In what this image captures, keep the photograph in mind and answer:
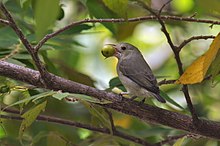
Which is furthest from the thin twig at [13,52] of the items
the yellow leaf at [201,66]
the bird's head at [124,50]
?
the bird's head at [124,50]

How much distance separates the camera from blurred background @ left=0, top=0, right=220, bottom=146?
1.24 m

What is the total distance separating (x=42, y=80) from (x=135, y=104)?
249 mm

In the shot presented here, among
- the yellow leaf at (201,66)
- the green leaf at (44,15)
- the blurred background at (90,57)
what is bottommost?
the blurred background at (90,57)

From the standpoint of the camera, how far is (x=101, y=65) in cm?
304

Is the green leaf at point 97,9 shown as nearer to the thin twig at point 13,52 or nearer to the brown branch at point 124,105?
the thin twig at point 13,52

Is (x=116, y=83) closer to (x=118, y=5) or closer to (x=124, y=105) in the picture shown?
(x=124, y=105)

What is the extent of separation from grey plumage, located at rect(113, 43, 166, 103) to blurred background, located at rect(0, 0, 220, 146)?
5cm

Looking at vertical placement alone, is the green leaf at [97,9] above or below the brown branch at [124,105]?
above

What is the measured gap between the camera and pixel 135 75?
6.61 feet

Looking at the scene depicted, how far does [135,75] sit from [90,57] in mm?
1098

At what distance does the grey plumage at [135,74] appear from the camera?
1702mm

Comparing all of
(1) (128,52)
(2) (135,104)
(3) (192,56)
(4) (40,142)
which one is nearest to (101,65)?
(3) (192,56)

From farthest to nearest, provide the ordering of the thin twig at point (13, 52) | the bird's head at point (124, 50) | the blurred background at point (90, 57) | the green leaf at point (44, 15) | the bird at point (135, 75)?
the bird's head at point (124, 50) → the bird at point (135, 75) → the thin twig at point (13, 52) → the blurred background at point (90, 57) → the green leaf at point (44, 15)

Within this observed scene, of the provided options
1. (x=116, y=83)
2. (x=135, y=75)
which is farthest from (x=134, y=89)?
(x=135, y=75)
